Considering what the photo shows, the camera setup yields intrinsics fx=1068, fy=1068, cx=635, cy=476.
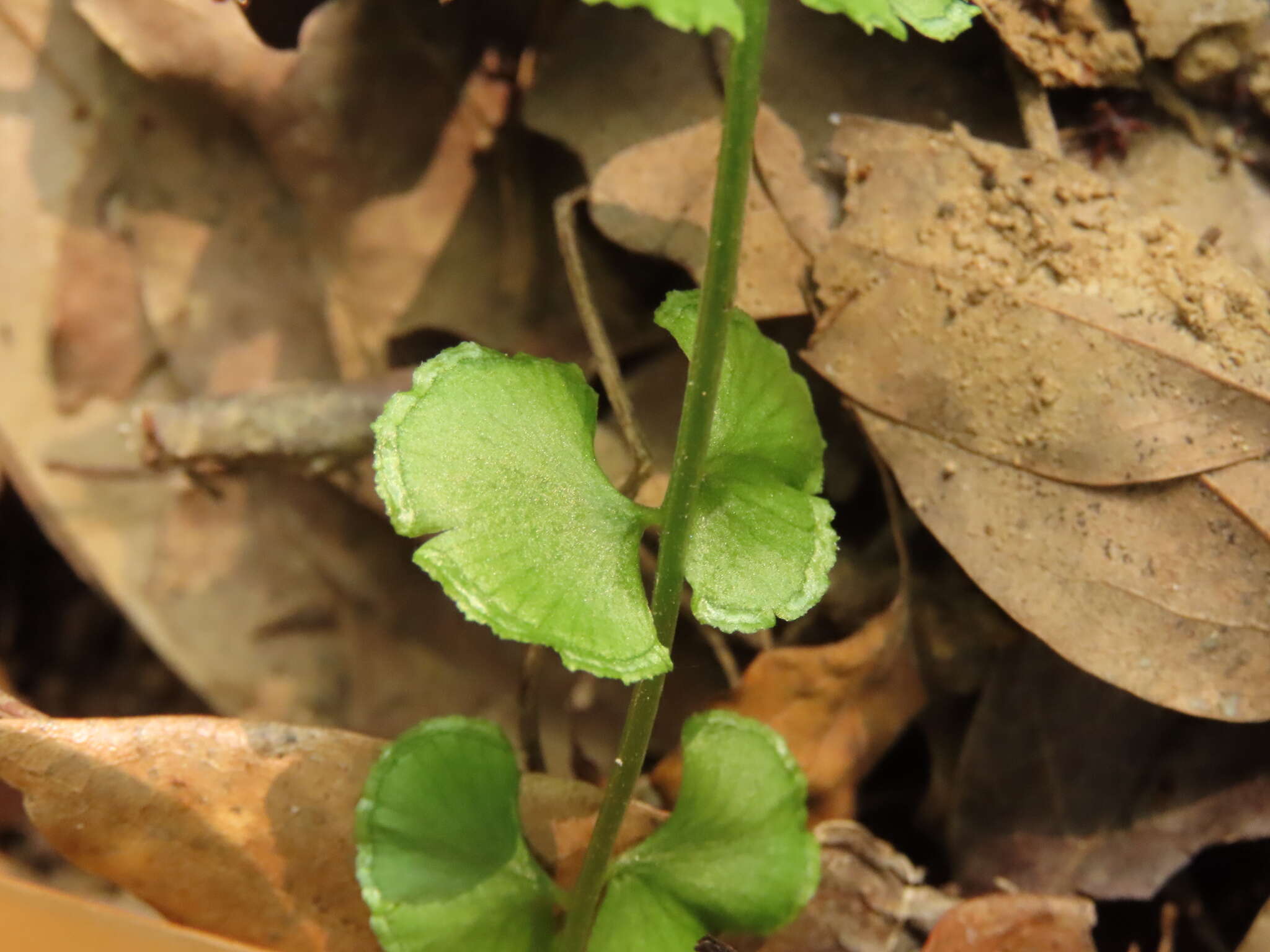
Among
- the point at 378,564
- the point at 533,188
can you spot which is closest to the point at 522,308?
the point at 533,188

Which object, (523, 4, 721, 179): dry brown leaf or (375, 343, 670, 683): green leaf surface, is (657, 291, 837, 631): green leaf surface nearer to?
(375, 343, 670, 683): green leaf surface

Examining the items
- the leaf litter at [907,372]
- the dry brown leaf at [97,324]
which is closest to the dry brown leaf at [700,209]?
the leaf litter at [907,372]

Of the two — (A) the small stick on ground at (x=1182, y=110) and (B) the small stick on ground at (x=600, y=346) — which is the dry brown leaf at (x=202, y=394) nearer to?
(B) the small stick on ground at (x=600, y=346)

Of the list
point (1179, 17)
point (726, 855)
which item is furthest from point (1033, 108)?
point (726, 855)

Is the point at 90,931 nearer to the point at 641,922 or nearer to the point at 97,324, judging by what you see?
the point at 641,922

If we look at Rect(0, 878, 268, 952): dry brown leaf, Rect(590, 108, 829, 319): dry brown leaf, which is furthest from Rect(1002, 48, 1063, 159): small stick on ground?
Rect(0, 878, 268, 952): dry brown leaf

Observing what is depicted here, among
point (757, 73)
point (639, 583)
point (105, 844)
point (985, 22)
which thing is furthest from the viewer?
point (985, 22)

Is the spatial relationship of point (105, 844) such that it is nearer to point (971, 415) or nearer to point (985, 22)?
point (971, 415)
